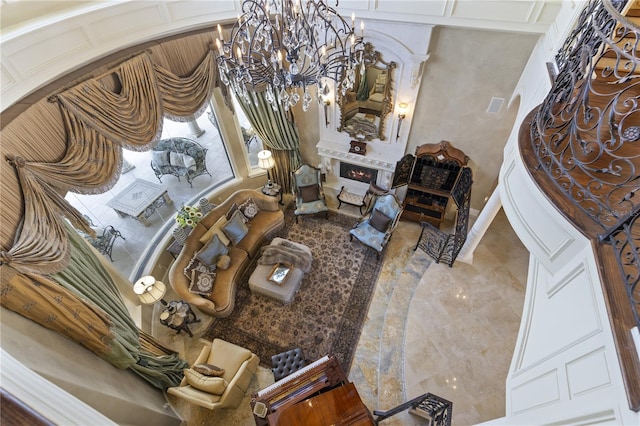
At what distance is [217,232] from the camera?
192 inches

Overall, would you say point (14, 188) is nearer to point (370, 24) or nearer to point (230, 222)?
point (230, 222)

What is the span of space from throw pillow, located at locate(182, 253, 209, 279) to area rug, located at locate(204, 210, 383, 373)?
779 millimetres

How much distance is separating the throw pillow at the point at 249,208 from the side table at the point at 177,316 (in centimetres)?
183

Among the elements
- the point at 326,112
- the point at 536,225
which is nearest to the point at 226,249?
the point at 326,112

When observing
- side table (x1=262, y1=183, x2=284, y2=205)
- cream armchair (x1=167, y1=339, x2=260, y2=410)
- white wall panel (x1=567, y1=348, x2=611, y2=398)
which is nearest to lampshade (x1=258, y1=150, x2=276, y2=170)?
side table (x1=262, y1=183, x2=284, y2=205)

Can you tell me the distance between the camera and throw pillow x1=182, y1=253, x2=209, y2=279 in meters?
4.36

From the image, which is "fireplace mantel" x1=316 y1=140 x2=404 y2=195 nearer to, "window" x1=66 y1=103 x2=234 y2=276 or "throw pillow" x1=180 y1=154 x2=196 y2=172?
"window" x1=66 y1=103 x2=234 y2=276

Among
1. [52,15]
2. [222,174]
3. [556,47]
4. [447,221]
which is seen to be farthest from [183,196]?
[556,47]

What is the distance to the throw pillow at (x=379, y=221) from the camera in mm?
5168

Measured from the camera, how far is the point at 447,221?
19.3 feet

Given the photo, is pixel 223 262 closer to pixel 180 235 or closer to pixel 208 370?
pixel 180 235

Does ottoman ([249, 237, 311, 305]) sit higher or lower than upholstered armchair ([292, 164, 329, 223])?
lower

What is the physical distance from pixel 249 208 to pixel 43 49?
3.42 m

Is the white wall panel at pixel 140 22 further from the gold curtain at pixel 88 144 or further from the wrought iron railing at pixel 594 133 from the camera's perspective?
the wrought iron railing at pixel 594 133
